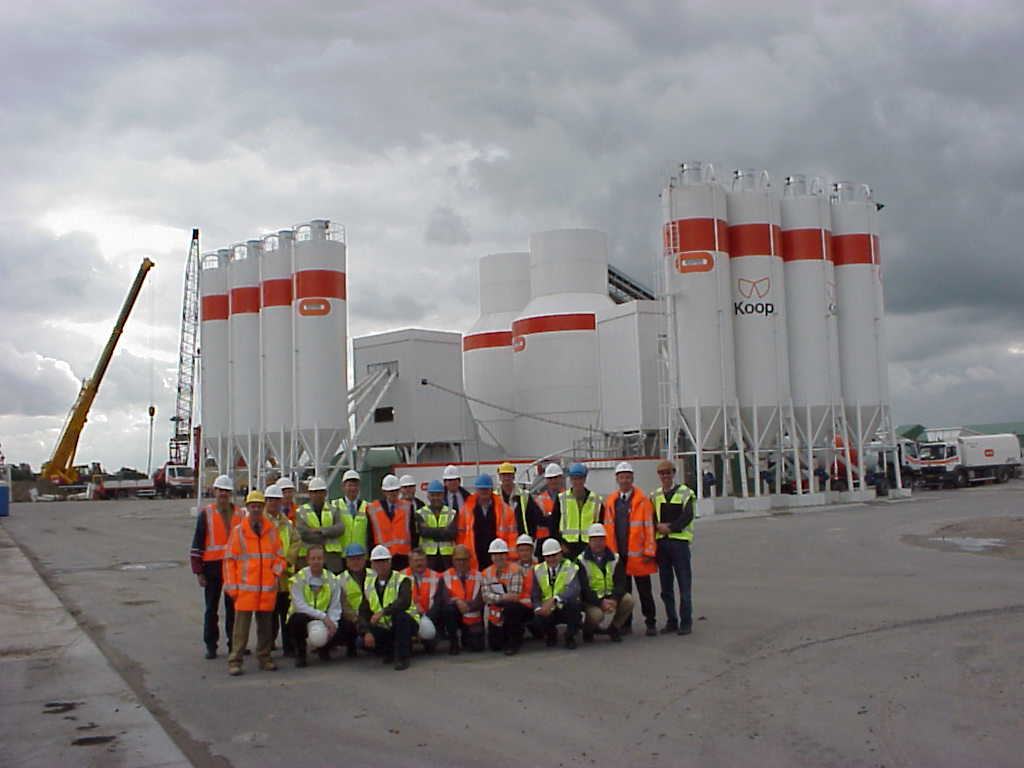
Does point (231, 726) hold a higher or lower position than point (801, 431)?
lower

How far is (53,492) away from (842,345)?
6780 centimetres

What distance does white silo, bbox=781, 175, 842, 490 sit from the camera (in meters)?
33.6

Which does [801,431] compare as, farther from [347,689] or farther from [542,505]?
[347,689]

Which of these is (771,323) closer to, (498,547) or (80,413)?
(498,547)

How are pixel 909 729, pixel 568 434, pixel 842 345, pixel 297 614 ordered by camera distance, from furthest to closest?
1. pixel 568 434
2. pixel 842 345
3. pixel 297 614
4. pixel 909 729

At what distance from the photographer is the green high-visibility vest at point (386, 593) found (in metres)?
9.88

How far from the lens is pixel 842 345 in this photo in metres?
35.0

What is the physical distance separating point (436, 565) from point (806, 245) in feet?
86.9

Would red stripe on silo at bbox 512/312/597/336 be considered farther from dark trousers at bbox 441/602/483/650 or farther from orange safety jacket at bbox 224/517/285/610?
orange safety jacket at bbox 224/517/285/610

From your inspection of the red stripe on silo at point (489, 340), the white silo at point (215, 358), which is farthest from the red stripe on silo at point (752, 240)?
the white silo at point (215, 358)

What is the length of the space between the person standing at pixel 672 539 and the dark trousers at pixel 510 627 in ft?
5.54

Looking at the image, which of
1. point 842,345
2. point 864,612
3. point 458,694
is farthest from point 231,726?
point 842,345

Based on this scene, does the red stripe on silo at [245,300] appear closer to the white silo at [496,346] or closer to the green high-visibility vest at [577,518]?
the white silo at [496,346]

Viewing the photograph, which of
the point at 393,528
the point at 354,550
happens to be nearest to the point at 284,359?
the point at 393,528
